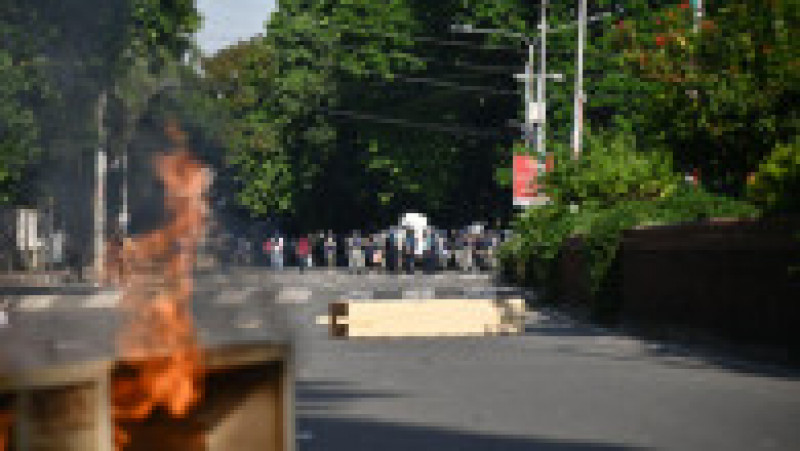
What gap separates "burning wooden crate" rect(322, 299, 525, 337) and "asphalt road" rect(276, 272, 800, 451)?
233cm

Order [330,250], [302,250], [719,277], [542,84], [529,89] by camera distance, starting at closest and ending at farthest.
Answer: [719,277] < [542,84] < [529,89] < [302,250] < [330,250]

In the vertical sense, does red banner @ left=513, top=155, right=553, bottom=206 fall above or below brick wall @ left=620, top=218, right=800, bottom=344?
above

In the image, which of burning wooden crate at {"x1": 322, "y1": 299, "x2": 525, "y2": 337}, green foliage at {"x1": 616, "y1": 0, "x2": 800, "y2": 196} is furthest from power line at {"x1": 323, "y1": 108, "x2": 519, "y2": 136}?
green foliage at {"x1": 616, "y1": 0, "x2": 800, "y2": 196}

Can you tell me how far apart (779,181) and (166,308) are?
18.2m

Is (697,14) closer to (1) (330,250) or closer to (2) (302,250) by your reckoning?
(2) (302,250)

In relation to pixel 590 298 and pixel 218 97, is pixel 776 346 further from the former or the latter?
pixel 218 97

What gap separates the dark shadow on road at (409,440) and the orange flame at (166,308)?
23.0 ft

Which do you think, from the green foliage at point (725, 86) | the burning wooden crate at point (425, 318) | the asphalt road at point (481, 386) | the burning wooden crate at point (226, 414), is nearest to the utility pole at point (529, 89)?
the burning wooden crate at point (425, 318)

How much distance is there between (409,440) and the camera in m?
14.4

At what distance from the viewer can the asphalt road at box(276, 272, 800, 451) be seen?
47.6 ft

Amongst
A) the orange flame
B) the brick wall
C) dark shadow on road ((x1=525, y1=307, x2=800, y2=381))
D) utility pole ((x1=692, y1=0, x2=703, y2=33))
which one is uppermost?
utility pole ((x1=692, y1=0, x2=703, y2=33))

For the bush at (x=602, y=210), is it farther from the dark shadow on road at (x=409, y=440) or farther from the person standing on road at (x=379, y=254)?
the person standing on road at (x=379, y=254)

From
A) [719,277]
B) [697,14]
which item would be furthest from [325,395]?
[697,14]

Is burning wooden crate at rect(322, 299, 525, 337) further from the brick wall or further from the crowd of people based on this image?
the crowd of people
